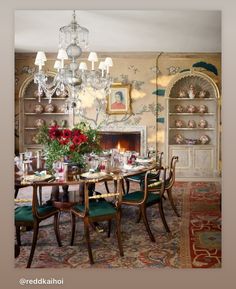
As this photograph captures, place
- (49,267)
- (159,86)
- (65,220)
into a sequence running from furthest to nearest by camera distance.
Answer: (159,86) → (65,220) → (49,267)

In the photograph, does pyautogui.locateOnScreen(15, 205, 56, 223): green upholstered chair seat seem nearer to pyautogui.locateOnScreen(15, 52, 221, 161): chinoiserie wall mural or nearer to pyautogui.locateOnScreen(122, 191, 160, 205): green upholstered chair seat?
pyautogui.locateOnScreen(122, 191, 160, 205): green upholstered chair seat

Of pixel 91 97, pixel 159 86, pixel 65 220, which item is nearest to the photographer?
pixel 65 220

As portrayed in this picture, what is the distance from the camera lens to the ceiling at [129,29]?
2.25m

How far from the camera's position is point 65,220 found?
327 centimetres

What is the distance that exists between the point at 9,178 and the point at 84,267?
2.40 ft

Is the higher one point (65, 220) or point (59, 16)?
point (59, 16)

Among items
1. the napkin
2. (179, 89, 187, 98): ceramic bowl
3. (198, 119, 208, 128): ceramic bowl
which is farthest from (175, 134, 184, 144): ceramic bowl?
the napkin

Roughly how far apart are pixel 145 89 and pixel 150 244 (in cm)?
250

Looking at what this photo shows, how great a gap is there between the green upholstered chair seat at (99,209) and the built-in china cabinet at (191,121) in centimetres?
79

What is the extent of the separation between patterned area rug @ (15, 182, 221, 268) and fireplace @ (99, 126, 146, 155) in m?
0.65

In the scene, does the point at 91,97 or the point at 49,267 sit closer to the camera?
the point at 49,267
